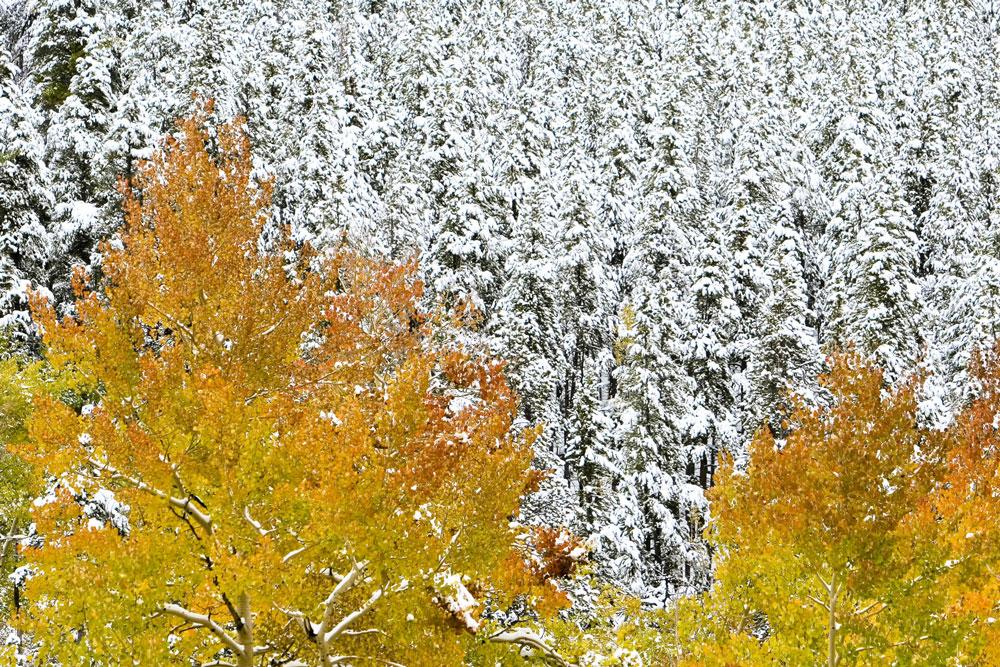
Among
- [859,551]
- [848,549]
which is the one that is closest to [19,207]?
[848,549]

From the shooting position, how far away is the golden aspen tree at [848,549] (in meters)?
14.5

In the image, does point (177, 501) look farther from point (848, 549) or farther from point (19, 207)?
point (19, 207)

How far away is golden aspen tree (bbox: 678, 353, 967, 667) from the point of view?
1448 centimetres

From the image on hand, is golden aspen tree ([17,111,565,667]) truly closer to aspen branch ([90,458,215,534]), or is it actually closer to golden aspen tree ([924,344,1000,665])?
aspen branch ([90,458,215,534])

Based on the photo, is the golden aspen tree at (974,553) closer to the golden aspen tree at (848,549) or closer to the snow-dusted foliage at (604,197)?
the golden aspen tree at (848,549)

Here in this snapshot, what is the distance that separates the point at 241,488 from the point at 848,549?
9760mm

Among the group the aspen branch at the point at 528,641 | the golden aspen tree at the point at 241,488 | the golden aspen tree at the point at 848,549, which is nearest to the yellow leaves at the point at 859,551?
the golden aspen tree at the point at 848,549

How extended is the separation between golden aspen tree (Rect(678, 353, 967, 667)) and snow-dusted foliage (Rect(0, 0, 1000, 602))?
790 centimetres

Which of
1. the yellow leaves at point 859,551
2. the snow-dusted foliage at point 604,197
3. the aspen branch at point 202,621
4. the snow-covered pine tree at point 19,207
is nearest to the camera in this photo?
the aspen branch at point 202,621

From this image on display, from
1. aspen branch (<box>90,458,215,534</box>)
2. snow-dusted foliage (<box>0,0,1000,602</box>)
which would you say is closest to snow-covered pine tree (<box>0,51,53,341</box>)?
snow-dusted foliage (<box>0,0,1000,602</box>)

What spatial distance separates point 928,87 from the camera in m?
38.4

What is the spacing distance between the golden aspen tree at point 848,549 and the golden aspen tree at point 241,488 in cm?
387

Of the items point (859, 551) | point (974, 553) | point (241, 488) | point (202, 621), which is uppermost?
point (241, 488)

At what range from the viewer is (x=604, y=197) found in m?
36.8
